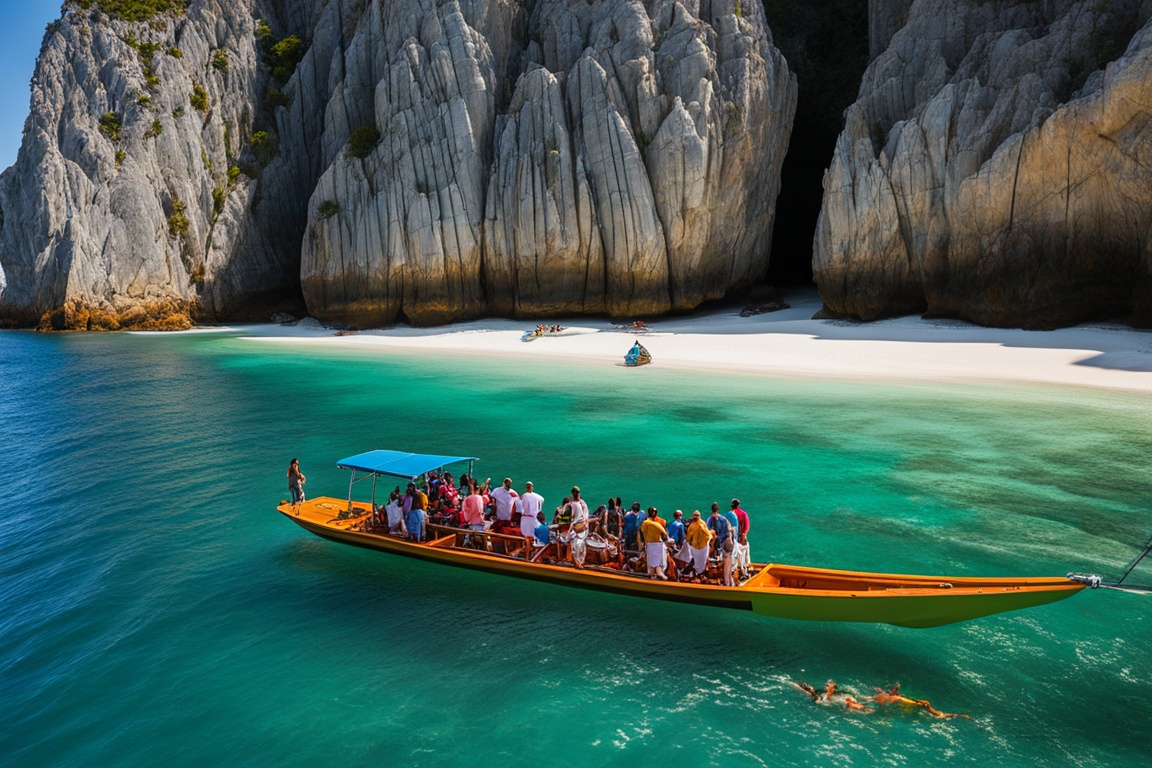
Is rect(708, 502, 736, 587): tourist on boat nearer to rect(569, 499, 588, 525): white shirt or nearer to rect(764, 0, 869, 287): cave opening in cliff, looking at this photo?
rect(569, 499, 588, 525): white shirt

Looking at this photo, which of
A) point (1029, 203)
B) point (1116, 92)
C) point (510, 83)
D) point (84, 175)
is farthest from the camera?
point (84, 175)

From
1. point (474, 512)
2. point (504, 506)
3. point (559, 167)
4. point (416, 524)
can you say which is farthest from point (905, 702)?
point (559, 167)

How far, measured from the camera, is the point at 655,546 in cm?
1254

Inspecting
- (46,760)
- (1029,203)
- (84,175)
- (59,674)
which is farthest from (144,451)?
(84,175)

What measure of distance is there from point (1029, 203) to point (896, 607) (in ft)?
109

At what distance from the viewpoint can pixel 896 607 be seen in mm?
10836

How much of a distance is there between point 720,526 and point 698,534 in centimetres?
60

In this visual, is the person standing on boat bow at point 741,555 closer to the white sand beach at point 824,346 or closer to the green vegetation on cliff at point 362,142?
the white sand beach at point 824,346

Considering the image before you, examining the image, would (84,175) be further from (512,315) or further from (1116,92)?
(1116,92)

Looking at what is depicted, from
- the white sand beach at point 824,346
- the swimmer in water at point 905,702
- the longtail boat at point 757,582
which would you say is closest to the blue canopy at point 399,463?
the longtail boat at point 757,582

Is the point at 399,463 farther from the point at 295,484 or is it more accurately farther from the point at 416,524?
the point at 295,484

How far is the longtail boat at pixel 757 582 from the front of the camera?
10.4 meters

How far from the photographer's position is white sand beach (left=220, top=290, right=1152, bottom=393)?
30922 millimetres

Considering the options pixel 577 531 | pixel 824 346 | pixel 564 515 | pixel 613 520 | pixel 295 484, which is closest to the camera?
pixel 577 531
